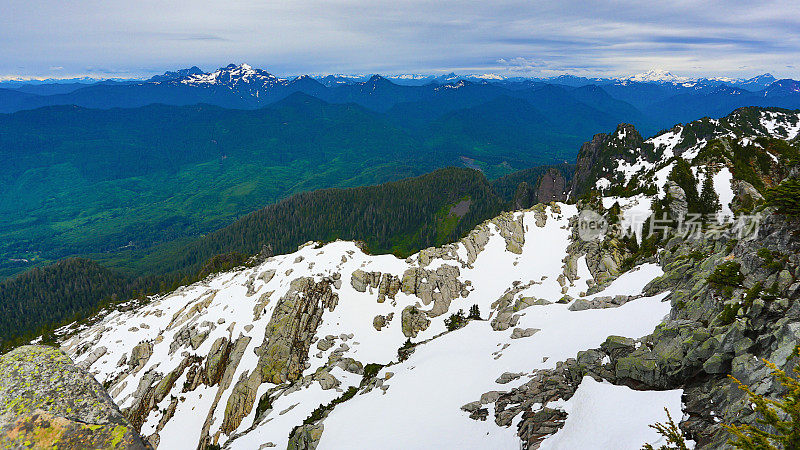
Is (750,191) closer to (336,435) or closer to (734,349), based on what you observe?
(734,349)

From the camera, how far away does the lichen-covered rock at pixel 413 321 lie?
2311 inches

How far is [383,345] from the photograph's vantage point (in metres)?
55.9

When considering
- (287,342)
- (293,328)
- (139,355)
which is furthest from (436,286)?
(139,355)

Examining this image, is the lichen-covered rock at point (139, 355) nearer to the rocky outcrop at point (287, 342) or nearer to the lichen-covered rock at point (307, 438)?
the rocky outcrop at point (287, 342)

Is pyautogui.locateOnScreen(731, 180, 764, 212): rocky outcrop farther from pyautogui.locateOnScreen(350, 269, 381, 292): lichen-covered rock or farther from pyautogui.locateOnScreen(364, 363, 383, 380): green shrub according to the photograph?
pyautogui.locateOnScreen(350, 269, 381, 292): lichen-covered rock

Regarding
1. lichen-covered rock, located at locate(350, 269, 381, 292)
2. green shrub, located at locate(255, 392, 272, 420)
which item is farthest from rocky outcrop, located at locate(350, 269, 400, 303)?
green shrub, located at locate(255, 392, 272, 420)

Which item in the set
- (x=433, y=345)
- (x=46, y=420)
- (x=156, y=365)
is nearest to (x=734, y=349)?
(x=46, y=420)

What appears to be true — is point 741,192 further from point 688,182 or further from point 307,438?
point 307,438

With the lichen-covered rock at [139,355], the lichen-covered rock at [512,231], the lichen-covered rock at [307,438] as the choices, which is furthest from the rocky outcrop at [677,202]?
the lichen-covered rock at [139,355]

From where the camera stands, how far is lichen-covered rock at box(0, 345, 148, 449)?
768cm

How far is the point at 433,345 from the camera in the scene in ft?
131

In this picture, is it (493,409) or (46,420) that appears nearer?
(46,420)

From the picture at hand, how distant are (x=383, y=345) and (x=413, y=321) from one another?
283 inches

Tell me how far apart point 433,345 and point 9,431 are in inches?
1426
